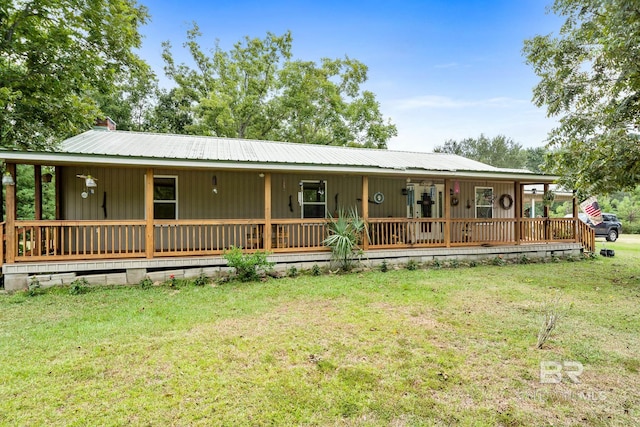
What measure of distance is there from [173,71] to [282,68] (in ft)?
24.6

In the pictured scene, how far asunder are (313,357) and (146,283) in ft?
15.6

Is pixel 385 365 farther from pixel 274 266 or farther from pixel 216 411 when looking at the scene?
pixel 274 266

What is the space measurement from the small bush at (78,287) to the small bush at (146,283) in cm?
99

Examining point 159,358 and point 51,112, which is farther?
point 51,112

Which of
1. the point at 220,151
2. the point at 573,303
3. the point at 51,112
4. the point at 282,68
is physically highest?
the point at 282,68

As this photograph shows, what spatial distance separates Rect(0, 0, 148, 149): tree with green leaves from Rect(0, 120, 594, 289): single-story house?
79cm

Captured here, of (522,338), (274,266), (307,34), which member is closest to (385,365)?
(522,338)

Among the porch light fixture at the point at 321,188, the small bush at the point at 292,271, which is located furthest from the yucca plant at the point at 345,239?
the porch light fixture at the point at 321,188

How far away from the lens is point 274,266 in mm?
7941

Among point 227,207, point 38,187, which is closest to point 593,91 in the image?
point 227,207

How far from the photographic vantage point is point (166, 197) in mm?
8836

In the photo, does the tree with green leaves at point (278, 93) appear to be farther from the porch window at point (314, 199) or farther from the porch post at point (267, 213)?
the porch post at point (267, 213)

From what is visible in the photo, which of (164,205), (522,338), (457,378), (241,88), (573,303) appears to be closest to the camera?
(457,378)

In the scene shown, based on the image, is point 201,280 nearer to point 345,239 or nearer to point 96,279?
point 96,279
